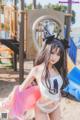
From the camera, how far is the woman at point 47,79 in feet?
10.5

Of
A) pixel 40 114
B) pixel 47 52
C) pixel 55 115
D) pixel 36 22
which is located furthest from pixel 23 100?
pixel 36 22

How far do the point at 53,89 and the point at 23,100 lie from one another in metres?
0.26

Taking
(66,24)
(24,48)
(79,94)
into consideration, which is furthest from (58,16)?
(79,94)

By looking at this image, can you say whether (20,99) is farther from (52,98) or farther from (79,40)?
(79,40)

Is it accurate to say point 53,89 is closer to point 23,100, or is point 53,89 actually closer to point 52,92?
point 52,92

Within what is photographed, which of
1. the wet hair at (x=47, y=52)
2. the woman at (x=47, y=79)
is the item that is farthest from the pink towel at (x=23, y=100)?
the wet hair at (x=47, y=52)

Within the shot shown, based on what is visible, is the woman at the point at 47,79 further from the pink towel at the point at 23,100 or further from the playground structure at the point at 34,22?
the playground structure at the point at 34,22

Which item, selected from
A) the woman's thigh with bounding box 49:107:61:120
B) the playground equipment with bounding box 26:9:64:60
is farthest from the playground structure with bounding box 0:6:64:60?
the woman's thigh with bounding box 49:107:61:120

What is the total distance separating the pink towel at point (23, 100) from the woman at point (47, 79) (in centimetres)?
2

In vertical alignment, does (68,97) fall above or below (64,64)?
below

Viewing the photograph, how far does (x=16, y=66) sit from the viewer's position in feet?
30.0

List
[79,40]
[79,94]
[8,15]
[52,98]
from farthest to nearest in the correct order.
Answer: [79,40] < [8,15] < [79,94] < [52,98]

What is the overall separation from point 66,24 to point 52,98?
3.93 meters

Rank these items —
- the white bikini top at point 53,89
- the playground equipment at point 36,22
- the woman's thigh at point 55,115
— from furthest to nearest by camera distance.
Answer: the playground equipment at point 36,22 < the woman's thigh at point 55,115 < the white bikini top at point 53,89
